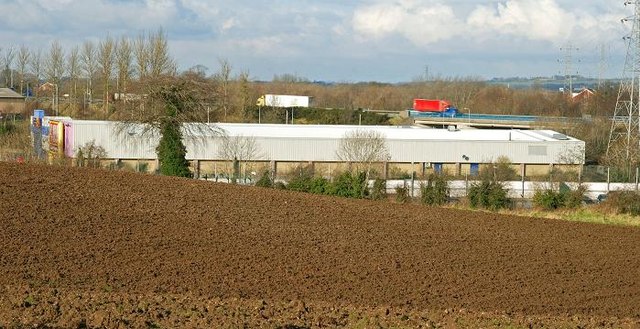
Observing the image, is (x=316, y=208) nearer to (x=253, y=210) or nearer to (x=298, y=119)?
(x=253, y=210)

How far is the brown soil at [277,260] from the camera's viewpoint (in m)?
14.9

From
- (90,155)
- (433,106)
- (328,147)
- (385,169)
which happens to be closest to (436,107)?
(433,106)

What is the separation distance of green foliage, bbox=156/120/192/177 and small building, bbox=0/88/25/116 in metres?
54.1

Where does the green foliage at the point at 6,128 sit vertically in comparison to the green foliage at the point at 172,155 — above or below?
above

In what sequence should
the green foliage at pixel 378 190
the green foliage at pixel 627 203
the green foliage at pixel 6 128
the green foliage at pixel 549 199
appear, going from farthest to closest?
the green foliage at pixel 6 128 < the green foliage at pixel 378 190 < the green foliage at pixel 549 199 < the green foliage at pixel 627 203

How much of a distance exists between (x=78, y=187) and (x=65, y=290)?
1295 cm

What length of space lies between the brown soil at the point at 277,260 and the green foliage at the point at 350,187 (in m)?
7.00

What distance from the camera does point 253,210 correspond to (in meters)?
29.2

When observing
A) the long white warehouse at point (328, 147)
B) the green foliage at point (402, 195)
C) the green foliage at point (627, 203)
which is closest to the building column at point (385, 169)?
the long white warehouse at point (328, 147)

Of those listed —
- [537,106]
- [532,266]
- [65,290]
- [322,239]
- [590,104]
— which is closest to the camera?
[65,290]

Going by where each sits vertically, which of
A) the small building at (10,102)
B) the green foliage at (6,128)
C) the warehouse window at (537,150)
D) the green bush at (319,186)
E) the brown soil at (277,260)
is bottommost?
the brown soil at (277,260)

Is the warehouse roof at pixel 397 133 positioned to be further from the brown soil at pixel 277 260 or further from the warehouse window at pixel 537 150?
the brown soil at pixel 277 260

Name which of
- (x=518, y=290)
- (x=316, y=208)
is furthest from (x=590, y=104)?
(x=518, y=290)

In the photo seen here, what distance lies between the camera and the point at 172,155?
42.7m
